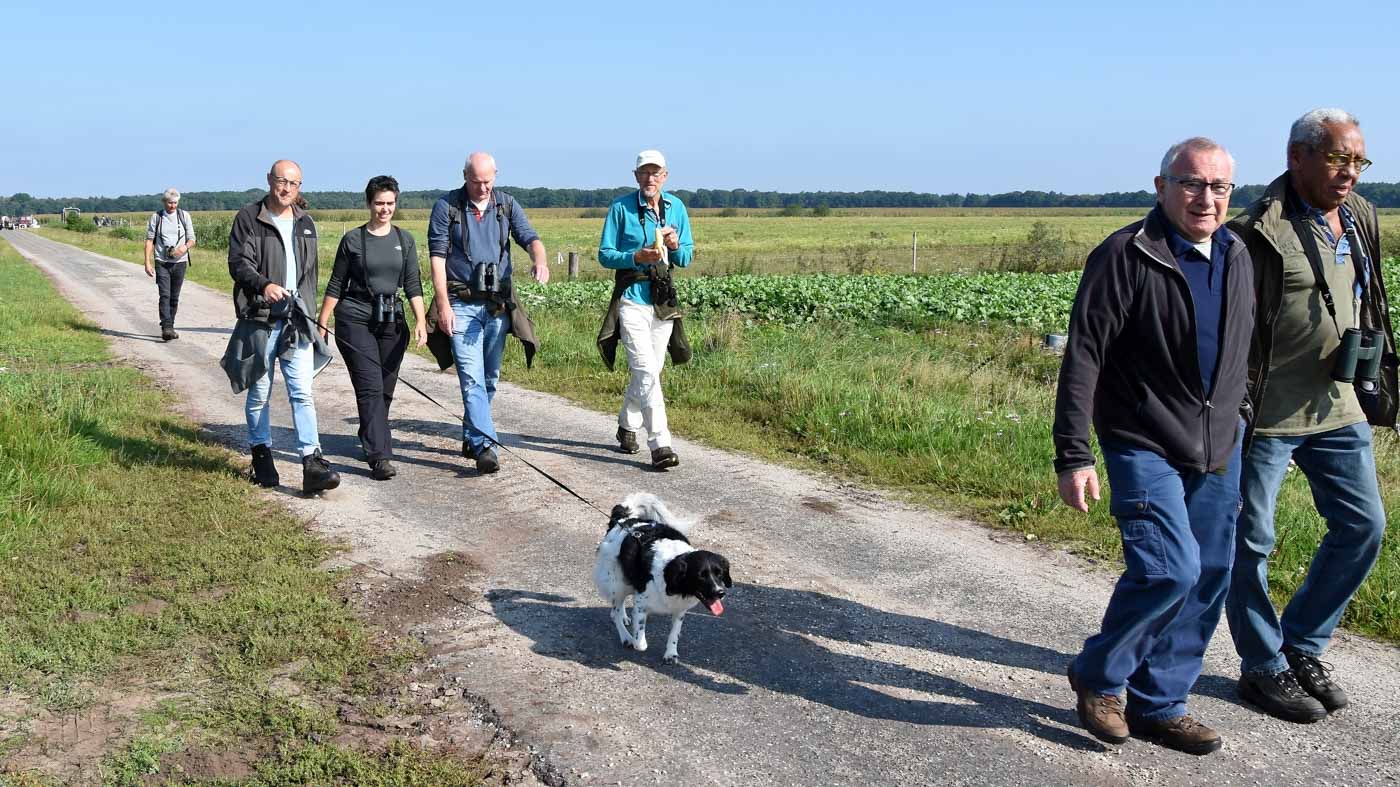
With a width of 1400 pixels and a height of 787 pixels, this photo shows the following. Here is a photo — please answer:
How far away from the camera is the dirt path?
3.74 m

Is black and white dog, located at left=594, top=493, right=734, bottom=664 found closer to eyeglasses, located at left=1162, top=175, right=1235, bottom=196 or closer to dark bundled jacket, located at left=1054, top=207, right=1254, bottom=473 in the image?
dark bundled jacket, located at left=1054, top=207, right=1254, bottom=473

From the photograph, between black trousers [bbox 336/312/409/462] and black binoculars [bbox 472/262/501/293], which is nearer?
black trousers [bbox 336/312/409/462]

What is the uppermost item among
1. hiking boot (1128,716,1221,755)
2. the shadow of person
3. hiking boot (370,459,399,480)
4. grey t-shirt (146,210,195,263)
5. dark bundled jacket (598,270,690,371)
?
grey t-shirt (146,210,195,263)

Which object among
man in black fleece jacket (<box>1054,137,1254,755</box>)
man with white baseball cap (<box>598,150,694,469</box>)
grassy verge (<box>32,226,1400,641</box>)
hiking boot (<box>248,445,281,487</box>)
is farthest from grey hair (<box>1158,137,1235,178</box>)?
hiking boot (<box>248,445,281,487</box>)

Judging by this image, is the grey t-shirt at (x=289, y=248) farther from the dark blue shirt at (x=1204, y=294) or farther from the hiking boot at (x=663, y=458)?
the dark blue shirt at (x=1204, y=294)

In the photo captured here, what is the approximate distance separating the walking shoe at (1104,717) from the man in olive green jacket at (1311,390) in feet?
2.36

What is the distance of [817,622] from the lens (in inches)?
198

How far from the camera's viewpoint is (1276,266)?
13.1 feet

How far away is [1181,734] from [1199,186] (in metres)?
1.85

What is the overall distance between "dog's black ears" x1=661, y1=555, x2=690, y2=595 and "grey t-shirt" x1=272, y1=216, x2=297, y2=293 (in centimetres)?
394

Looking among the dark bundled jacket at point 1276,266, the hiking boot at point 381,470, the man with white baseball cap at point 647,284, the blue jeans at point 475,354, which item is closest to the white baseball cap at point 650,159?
the man with white baseball cap at point 647,284

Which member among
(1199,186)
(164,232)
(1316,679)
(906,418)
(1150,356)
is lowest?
(1316,679)

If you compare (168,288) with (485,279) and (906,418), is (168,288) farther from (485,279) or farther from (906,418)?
(906,418)

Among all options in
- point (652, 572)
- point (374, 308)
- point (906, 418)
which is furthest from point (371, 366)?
point (906, 418)
